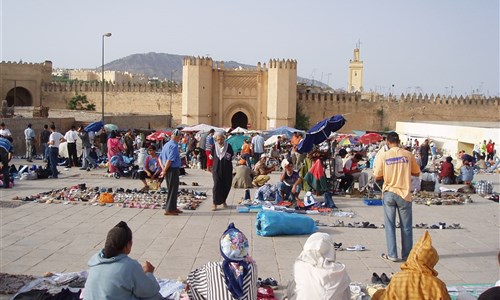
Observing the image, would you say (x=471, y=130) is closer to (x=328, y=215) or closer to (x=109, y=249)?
(x=328, y=215)

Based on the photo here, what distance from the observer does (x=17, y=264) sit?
560 cm

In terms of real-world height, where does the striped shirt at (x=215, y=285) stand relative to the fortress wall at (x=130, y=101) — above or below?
below

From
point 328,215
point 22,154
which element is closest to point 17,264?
point 328,215

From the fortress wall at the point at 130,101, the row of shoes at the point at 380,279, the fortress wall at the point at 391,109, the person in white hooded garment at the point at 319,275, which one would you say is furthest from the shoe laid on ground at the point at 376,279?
the fortress wall at the point at 130,101

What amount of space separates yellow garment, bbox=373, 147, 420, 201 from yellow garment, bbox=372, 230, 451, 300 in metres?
2.33

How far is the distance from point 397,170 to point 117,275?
11.8 feet

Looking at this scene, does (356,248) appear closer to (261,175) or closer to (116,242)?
(116,242)

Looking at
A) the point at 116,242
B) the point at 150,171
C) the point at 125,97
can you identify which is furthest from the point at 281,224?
the point at 125,97

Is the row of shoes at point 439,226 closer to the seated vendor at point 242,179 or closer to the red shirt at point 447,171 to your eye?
the seated vendor at point 242,179

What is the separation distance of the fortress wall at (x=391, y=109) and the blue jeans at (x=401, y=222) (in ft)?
127

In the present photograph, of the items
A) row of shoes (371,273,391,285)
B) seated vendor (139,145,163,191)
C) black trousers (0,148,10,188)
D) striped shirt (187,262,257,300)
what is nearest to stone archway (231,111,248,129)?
seated vendor (139,145,163,191)

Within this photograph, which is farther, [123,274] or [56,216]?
[56,216]

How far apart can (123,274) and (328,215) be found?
5.70 meters

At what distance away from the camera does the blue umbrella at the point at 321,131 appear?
10.8 m
